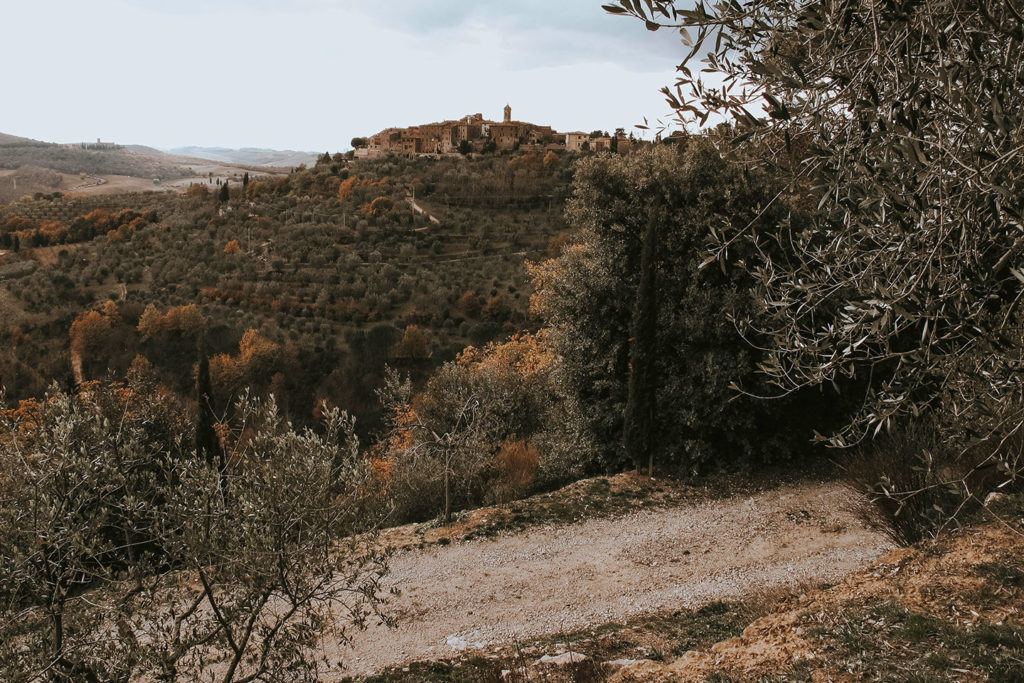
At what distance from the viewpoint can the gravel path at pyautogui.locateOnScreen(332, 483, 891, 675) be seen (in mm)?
8742

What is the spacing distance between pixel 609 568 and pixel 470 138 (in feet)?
252

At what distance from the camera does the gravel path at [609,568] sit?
8.74 metres

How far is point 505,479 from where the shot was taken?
48.3 feet

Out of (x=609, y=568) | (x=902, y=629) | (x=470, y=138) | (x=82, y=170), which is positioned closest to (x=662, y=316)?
(x=609, y=568)

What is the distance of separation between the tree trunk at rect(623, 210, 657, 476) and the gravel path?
1844 millimetres

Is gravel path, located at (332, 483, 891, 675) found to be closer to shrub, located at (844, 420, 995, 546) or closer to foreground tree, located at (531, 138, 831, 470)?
shrub, located at (844, 420, 995, 546)

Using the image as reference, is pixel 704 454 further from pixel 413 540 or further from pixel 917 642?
pixel 917 642

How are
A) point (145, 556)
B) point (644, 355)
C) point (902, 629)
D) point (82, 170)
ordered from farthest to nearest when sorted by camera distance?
1. point (82, 170)
2. point (644, 355)
3. point (902, 629)
4. point (145, 556)

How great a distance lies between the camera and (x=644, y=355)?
1316 centimetres

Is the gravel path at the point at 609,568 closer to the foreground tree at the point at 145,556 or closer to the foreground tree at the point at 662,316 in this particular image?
the foreground tree at the point at 662,316

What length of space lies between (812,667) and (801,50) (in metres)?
4.63

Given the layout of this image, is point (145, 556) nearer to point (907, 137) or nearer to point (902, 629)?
point (907, 137)

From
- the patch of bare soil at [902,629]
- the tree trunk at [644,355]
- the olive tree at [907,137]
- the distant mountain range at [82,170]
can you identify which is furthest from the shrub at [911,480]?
the distant mountain range at [82,170]

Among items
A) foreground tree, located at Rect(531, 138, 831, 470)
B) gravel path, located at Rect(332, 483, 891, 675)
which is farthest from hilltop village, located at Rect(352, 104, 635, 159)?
gravel path, located at Rect(332, 483, 891, 675)
